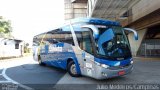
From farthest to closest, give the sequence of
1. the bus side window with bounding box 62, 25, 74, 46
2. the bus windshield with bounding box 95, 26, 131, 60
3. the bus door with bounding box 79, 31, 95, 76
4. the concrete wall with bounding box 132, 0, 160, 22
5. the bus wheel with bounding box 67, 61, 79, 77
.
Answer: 1. the concrete wall with bounding box 132, 0, 160, 22
2. the bus side window with bounding box 62, 25, 74, 46
3. the bus wheel with bounding box 67, 61, 79, 77
4. the bus door with bounding box 79, 31, 95, 76
5. the bus windshield with bounding box 95, 26, 131, 60

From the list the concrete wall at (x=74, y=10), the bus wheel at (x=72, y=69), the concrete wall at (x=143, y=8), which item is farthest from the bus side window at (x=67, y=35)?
the concrete wall at (x=74, y=10)

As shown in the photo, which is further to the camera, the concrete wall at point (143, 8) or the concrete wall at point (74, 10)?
the concrete wall at point (74, 10)

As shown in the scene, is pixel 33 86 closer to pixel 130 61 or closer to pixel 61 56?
pixel 61 56

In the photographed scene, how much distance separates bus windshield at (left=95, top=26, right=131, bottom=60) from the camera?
9.41 meters

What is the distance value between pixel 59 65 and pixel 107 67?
13.8 ft

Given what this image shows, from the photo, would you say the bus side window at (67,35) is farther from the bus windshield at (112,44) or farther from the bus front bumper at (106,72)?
the bus front bumper at (106,72)

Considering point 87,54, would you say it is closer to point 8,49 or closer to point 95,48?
point 95,48

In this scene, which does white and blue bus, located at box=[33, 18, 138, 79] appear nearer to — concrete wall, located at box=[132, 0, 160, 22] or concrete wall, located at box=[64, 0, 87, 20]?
concrete wall, located at box=[132, 0, 160, 22]

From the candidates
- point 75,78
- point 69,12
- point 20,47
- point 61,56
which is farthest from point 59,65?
point 69,12

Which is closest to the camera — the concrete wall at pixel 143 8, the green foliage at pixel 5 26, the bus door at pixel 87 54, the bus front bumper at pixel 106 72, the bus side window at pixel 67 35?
the bus front bumper at pixel 106 72

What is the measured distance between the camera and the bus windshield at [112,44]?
9414 millimetres

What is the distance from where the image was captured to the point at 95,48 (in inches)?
372

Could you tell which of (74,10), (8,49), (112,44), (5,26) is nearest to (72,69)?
(112,44)

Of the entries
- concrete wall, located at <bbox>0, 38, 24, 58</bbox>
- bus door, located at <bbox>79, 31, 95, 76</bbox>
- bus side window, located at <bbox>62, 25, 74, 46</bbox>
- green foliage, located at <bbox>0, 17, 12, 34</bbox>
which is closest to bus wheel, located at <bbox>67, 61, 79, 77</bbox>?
bus door, located at <bbox>79, 31, 95, 76</bbox>
